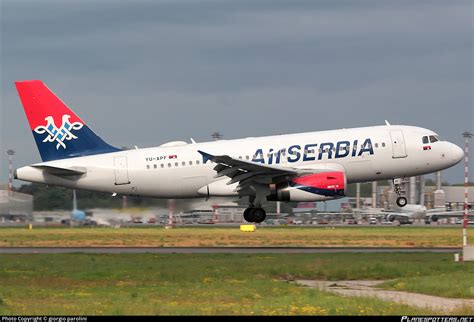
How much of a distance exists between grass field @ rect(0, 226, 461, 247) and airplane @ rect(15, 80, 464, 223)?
13.6 feet

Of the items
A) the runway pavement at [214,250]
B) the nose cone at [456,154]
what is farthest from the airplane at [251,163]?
the runway pavement at [214,250]

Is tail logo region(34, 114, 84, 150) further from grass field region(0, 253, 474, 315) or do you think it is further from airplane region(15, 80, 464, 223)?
grass field region(0, 253, 474, 315)

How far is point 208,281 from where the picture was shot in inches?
1254

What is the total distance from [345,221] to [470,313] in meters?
82.3

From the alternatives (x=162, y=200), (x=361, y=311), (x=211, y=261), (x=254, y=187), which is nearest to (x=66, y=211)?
(x=162, y=200)

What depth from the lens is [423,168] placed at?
158 feet

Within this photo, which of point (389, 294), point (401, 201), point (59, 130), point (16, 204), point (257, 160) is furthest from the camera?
point (16, 204)

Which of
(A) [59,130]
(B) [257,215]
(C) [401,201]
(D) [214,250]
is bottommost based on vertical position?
(D) [214,250]

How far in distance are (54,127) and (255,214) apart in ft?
39.4

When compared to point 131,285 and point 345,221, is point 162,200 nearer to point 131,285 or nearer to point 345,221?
point 131,285

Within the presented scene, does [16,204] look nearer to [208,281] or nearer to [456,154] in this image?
[456,154]

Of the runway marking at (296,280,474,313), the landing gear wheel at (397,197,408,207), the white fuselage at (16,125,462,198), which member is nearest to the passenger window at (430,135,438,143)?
the white fuselage at (16,125,462,198)

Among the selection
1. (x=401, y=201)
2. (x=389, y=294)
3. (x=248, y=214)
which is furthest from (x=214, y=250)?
(x=389, y=294)

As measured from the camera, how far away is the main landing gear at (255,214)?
4816 cm
